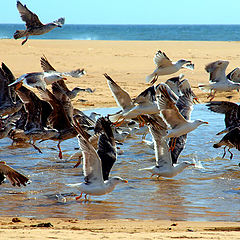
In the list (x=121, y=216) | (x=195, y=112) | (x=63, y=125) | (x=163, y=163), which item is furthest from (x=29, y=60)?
(x=121, y=216)

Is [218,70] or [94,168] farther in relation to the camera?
[218,70]

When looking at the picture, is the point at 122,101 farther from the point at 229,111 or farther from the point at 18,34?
the point at 18,34

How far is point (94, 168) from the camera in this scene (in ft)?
21.0

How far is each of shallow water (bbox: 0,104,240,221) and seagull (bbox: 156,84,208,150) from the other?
94 cm

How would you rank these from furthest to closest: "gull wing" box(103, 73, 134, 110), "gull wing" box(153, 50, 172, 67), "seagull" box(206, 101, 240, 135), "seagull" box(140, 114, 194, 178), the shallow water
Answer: "gull wing" box(153, 50, 172, 67), "seagull" box(206, 101, 240, 135), "seagull" box(140, 114, 194, 178), "gull wing" box(103, 73, 134, 110), the shallow water

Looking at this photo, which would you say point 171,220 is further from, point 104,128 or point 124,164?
point 124,164

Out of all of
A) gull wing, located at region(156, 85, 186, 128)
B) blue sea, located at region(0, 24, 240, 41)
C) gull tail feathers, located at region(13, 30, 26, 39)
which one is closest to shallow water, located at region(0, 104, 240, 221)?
gull wing, located at region(156, 85, 186, 128)

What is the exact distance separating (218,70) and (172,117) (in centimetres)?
356

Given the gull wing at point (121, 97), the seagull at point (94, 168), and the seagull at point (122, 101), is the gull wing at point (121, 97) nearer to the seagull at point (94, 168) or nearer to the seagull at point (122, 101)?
the seagull at point (122, 101)

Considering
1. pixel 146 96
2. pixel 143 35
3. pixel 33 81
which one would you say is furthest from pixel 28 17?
pixel 143 35

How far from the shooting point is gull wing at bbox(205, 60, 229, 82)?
34.9 feet

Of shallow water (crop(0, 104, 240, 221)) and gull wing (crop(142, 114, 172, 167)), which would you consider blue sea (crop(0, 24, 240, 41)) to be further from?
gull wing (crop(142, 114, 172, 167))

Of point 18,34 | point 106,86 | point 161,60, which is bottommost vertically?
point 106,86

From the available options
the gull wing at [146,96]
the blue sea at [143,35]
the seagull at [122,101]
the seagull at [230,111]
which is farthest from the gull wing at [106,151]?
the blue sea at [143,35]
